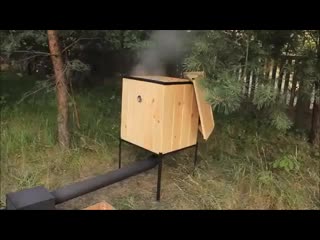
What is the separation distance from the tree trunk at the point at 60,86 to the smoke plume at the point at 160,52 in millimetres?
1077

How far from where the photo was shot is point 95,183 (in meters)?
2.71

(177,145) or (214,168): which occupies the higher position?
(177,145)

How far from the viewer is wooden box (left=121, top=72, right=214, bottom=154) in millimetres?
2787

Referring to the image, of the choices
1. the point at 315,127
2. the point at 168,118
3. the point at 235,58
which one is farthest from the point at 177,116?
the point at 315,127

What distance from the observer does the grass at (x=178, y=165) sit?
2.97 metres

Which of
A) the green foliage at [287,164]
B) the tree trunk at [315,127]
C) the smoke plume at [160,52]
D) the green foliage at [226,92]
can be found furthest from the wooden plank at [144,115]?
the tree trunk at [315,127]

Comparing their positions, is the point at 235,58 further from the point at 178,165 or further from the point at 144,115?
the point at 178,165

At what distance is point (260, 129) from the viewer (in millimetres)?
4426

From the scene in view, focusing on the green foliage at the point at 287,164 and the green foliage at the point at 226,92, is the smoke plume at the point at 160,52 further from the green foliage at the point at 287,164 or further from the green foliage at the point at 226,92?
the green foliage at the point at 287,164

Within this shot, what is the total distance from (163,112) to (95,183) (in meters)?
0.82

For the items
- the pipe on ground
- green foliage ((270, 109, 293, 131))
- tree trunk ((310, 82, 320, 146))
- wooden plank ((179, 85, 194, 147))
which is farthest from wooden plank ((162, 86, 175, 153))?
tree trunk ((310, 82, 320, 146))
